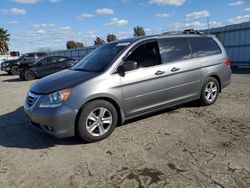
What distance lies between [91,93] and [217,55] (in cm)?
361

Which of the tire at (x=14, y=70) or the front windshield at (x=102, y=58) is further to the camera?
the tire at (x=14, y=70)

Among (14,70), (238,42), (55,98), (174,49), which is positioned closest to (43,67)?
(14,70)

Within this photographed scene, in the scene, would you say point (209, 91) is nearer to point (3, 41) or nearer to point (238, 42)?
point (238, 42)

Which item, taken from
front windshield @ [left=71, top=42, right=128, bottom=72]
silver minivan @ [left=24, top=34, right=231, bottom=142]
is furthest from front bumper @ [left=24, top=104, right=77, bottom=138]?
front windshield @ [left=71, top=42, right=128, bottom=72]

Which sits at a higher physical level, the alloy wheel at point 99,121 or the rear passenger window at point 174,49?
the rear passenger window at point 174,49

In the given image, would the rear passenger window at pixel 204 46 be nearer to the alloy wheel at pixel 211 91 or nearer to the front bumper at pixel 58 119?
the alloy wheel at pixel 211 91

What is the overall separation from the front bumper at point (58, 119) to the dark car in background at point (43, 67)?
1224 centimetres

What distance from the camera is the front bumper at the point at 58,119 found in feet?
13.9

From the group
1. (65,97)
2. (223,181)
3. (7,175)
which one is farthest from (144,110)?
(7,175)

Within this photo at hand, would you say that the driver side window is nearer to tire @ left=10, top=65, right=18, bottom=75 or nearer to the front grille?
the front grille

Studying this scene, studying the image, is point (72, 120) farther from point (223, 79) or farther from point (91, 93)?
point (223, 79)

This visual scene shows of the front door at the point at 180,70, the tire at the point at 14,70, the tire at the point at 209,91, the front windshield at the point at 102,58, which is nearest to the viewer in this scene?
the front windshield at the point at 102,58

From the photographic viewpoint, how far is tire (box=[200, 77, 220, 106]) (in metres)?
6.22

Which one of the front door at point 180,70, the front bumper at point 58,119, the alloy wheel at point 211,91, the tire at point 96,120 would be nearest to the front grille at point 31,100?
the front bumper at point 58,119
